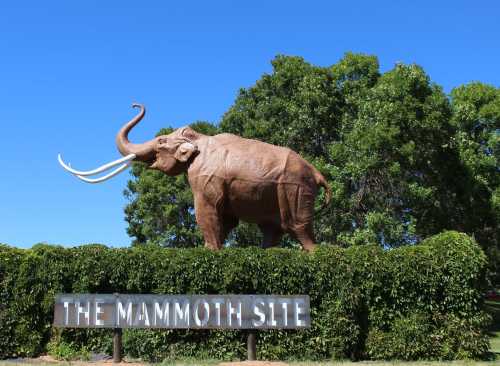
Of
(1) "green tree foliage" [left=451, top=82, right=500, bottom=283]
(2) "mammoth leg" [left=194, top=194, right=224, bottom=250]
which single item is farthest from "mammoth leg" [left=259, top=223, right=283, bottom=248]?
(1) "green tree foliage" [left=451, top=82, right=500, bottom=283]

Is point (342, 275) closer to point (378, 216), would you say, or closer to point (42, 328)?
point (42, 328)

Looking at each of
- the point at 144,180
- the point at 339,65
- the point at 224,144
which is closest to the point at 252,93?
the point at 339,65

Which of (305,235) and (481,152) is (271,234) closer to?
(305,235)

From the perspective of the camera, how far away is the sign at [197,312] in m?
9.70

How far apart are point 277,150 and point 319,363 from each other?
461 centimetres

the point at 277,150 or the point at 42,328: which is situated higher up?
the point at 277,150

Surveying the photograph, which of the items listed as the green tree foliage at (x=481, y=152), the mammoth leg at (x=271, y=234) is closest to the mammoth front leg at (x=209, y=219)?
the mammoth leg at (x=271, y=234)

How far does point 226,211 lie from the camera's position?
1238cm

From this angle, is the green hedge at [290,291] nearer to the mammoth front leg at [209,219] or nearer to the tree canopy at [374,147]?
the mammoth front leg at [209,219]

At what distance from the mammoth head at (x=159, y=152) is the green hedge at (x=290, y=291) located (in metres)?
2.45

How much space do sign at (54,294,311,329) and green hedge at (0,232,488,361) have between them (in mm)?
961

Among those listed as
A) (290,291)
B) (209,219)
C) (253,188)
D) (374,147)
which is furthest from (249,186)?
(374,147)

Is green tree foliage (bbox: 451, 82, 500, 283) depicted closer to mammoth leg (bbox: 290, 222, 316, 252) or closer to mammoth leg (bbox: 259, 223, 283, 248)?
mammoth leg (bbox: 259, 223, 283, 248)

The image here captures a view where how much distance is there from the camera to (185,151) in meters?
12.7
